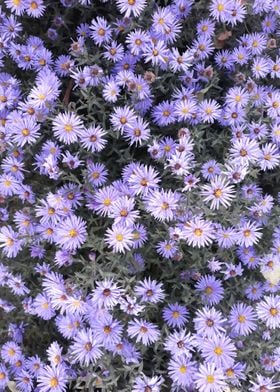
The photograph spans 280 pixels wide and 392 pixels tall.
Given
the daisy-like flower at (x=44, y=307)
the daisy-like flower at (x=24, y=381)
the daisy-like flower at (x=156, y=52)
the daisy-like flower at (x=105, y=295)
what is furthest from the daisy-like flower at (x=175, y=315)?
the daisy-like flower at (x=156, y=52)

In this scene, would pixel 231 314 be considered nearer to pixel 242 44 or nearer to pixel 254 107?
pixel 254 107

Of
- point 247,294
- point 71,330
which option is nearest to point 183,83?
point 247,294

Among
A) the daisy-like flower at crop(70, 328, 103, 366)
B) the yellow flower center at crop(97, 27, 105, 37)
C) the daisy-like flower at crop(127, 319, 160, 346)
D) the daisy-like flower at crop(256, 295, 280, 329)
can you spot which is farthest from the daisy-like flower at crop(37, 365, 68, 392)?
the yellow flower center at crop(97, 27, 105, 37)

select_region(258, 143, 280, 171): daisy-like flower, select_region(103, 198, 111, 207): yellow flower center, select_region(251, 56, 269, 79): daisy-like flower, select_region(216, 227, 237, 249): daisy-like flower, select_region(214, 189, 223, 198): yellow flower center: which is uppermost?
select_region(251, 56, 269, 79): daisy-like flower

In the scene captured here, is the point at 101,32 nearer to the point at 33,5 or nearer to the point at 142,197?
the point at 33,5

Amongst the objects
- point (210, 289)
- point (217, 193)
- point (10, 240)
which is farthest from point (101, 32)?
point (210, 289)

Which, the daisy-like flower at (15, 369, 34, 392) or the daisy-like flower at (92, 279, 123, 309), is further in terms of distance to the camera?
the daisy-like flower at (15, 369, 34, 392)

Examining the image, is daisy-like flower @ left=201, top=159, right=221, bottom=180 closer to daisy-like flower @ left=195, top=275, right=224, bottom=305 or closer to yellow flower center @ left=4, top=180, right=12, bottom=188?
daisy-like flower @ left=195, top=275, right=224, bottom=305
